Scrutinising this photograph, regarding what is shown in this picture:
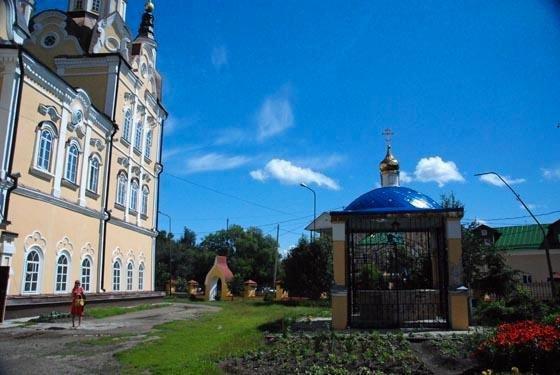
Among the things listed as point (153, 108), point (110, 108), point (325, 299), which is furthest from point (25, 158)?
point (325, 299)

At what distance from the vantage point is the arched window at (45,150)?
19.7 meters

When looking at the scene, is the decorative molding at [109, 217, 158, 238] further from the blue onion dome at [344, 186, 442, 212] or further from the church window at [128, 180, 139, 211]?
the blue onion dome at [344, 186, 442, 212]

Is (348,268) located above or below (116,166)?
below

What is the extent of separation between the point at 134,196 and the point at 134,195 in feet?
0.22

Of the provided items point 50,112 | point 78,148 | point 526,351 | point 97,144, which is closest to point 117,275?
point 97,144

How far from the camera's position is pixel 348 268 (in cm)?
1406

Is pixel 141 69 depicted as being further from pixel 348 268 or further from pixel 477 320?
pixel 477 320

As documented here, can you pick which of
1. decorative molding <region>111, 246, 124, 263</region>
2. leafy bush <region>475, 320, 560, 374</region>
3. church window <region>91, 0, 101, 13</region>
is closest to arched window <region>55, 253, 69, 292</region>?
decorative molding <region>111, 246, 124, 263</region>

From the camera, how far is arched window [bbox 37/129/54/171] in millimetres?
19703

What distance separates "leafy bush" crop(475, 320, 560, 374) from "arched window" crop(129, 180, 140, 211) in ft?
81.7

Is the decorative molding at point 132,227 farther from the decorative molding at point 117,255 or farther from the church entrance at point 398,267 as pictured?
the church entrance at point 398,267

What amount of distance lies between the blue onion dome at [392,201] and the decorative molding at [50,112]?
12.9 metres

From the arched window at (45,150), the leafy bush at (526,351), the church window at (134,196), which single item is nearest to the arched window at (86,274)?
the arched window at (45,150)

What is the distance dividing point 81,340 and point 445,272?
31.4ft
